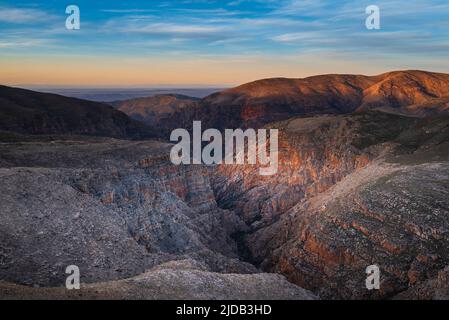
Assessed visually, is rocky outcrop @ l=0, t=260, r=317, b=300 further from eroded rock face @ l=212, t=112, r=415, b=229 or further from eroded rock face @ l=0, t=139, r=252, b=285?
eroded rock face @ l=212, t=112, r=415, b=229

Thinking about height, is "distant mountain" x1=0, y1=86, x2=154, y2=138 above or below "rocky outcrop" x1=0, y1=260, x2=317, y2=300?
above

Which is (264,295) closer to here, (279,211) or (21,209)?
(21,209)

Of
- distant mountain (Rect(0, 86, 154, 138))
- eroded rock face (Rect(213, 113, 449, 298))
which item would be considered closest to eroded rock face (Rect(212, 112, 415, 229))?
eroded rock face (Rect(213, 113, 449, 298))

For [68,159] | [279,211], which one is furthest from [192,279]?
[279,211]

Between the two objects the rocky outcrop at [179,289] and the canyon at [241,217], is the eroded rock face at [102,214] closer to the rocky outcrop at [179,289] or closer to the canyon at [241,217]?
the canyon at [241,217]

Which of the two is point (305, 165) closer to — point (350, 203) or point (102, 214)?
point (350, 203)

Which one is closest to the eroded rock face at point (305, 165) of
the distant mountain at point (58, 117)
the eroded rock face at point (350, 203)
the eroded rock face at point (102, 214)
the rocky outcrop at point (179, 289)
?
the eroded rock face at point (350, 203)
